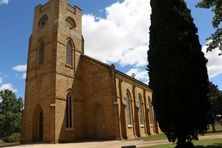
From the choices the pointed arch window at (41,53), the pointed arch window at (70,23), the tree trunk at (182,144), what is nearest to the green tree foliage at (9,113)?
the pointed arch window at (41,53)

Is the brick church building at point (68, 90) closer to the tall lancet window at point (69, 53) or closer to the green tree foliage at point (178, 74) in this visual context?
the tall lancet window at point (69, 53)

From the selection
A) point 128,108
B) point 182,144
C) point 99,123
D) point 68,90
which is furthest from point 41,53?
point 182,144

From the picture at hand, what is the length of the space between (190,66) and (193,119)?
10.7 ft

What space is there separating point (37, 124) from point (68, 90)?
6.30 meters

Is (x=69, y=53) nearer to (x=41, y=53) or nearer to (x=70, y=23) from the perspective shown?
(x=41, y=53)

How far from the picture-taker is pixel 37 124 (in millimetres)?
30625

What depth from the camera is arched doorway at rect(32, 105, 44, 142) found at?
29969 millimetres

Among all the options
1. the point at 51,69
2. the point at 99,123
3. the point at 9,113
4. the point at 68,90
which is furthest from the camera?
the point at 9,113

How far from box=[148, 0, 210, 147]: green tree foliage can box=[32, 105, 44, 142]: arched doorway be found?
20.5 metres

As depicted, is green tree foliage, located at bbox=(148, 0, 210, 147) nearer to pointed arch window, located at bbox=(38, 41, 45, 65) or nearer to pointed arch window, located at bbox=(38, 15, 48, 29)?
pointed arch window, located at bbox=(38, 41, 45, 65)

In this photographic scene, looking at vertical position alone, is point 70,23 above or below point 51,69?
above

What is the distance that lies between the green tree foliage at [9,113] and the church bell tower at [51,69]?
126 feet

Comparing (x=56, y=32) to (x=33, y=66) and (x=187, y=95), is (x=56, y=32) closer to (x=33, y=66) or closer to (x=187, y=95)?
(x=33, y=66)

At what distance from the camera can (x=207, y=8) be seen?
575 inches
